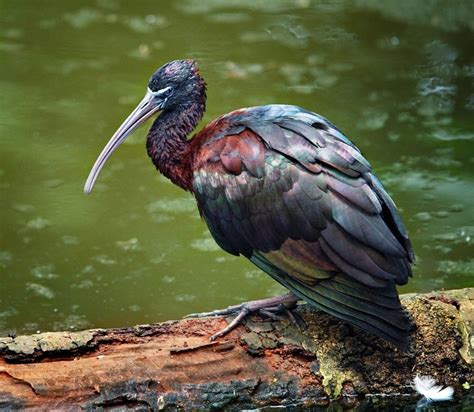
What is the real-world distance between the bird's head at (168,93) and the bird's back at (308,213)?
1.62 feet

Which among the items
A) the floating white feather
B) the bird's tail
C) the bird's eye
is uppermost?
the bird's eye

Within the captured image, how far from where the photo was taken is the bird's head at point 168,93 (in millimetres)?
6191

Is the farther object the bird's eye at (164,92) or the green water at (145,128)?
the green water at (145,128)

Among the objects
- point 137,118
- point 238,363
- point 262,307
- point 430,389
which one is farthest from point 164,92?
point 430,389

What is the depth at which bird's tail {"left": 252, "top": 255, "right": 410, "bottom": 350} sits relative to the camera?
5207 mm

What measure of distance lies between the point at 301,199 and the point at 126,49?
596 cm

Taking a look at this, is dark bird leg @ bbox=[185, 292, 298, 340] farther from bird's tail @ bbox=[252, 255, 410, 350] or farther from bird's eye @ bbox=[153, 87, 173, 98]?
bird's eye @ bbox=[153, 87, 173, 98]

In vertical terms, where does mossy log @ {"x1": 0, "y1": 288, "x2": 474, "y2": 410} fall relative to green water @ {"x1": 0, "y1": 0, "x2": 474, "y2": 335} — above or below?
above

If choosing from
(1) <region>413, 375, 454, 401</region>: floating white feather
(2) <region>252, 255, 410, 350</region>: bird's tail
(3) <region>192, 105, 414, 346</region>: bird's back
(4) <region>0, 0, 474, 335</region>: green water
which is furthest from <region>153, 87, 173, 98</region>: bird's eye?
(1) <region>413, 375, 454, 401</region>: floating white feather

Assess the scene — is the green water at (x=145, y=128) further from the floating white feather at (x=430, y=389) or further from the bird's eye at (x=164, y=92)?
the floating white feather at (x=430, y=389)

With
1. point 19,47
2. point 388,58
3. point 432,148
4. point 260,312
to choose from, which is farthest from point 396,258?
point 19,47

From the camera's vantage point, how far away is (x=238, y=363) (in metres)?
5.26

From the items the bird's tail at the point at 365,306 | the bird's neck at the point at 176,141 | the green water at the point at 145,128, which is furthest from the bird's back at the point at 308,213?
the green water at the point at 145,128

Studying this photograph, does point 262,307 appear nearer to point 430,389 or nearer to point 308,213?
point 308,213
